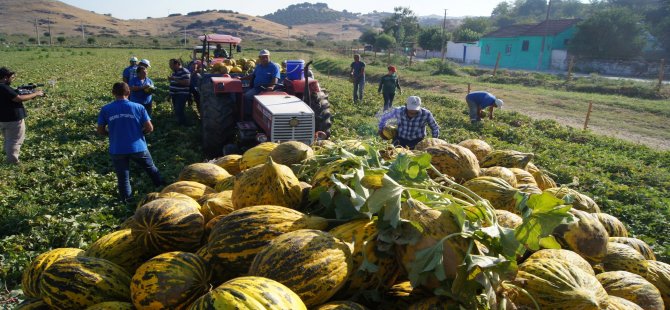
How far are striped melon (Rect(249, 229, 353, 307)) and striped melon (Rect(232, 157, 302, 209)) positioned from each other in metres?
0.59

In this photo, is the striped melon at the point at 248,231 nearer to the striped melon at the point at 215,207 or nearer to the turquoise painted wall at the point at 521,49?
the striped melon at the point at 215,207

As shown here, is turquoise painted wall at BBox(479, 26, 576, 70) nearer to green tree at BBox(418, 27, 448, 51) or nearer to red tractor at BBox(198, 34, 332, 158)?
green tree at BBox(418, 27, 448, 51)

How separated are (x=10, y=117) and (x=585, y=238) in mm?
10097

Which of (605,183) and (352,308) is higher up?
(352,308)

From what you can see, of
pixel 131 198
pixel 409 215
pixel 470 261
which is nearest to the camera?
pixel 470 261

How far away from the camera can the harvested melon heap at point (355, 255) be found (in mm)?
2125

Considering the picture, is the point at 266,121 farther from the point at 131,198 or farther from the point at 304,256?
the point at 304,256

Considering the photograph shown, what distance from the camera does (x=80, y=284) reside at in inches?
96.0

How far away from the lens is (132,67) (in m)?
12.9

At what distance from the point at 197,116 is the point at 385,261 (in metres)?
12.6

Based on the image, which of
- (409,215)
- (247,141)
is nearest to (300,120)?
(247,141)

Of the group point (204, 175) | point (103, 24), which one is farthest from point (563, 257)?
point (103, 24)

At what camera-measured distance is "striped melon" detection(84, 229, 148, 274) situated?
9.19 ft

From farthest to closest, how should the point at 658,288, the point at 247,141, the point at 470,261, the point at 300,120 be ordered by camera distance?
the point at 247,141
the point at 300,120
the point at 658,288
the point at 470,261
